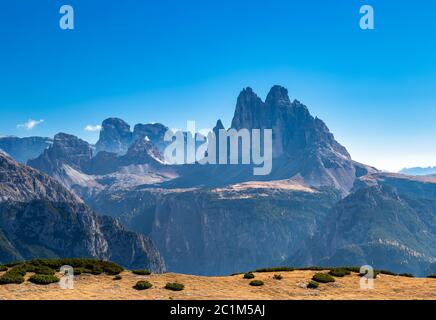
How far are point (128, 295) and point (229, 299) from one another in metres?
8.94

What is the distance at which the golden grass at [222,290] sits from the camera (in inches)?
1682

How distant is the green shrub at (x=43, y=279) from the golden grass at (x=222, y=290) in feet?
2.35

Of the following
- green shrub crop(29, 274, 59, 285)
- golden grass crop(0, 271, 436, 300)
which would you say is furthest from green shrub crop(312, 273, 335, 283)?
green shrub crop(29, 274, 59, 285)

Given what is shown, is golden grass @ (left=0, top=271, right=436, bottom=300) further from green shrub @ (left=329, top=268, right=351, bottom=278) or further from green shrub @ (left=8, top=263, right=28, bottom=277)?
green shrub @ (left=8, top=263, right=28, bottom=277)

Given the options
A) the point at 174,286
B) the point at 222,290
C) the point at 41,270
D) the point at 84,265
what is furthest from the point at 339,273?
the point at 41,270

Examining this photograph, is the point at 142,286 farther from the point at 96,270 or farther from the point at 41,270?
the point at 41,270

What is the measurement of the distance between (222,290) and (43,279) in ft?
55.4

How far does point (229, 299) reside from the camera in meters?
41.2

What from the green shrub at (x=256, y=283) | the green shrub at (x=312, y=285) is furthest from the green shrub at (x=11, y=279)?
the green shrub at (x=312, y=285)

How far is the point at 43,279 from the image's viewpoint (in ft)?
152

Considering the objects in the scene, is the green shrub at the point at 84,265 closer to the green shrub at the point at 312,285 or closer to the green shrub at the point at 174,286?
the green shrub at the point at 174,286

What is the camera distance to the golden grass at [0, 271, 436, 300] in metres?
42.7
